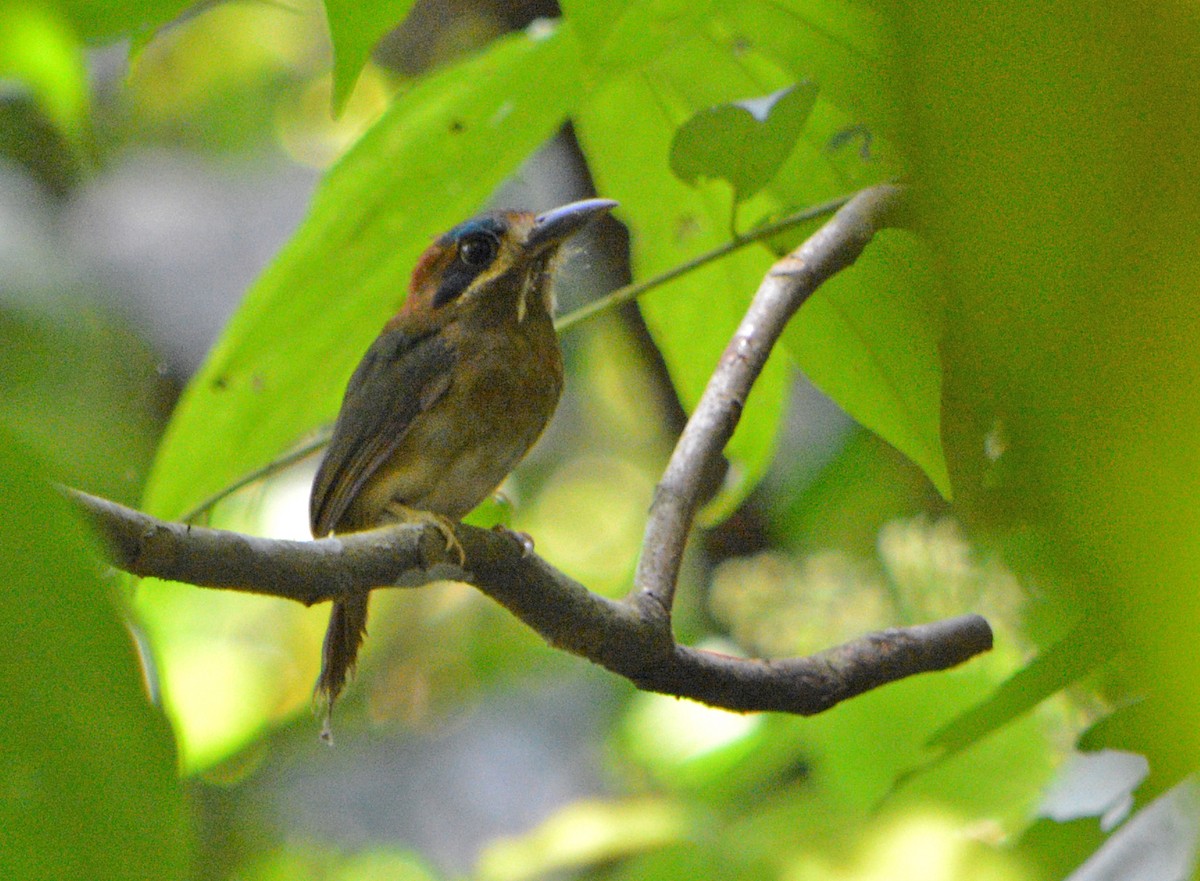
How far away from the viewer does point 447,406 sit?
2.55 meters

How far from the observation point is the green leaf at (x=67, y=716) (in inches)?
15.1

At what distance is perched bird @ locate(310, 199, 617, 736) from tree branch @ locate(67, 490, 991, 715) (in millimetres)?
728

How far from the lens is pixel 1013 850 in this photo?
71.3 inches

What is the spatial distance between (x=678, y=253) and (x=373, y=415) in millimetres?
756

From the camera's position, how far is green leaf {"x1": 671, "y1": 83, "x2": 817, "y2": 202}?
1.60 m

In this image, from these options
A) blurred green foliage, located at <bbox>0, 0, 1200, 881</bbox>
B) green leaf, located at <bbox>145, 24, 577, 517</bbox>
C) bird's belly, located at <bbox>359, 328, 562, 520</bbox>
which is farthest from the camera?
bird's belly, located at <bbox>359, 328, 562, 520</bbox>

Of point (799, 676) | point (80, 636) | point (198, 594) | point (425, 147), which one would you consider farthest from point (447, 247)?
point (80, 636)

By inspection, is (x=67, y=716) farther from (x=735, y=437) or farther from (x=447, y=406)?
(x=447, y=406)

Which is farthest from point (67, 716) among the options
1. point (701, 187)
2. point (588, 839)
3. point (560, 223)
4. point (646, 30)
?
point (588, 839)

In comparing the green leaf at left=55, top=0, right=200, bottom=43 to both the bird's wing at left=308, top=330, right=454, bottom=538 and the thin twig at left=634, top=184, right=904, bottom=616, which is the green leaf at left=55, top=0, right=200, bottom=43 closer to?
the thin twig at left=634, top=184, right=904, bottom=616

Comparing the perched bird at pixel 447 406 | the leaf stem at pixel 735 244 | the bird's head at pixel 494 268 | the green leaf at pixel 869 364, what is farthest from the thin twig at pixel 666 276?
the bird's head at pixel 494 268

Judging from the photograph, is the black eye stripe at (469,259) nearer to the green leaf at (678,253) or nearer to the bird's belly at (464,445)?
the bird's belly at (464,445)

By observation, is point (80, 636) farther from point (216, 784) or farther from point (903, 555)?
point (216, 784)

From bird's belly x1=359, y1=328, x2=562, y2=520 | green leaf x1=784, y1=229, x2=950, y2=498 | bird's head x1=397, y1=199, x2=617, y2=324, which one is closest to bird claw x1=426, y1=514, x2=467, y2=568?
green leaf x1=784, y1=229, x2=950, y2=498
